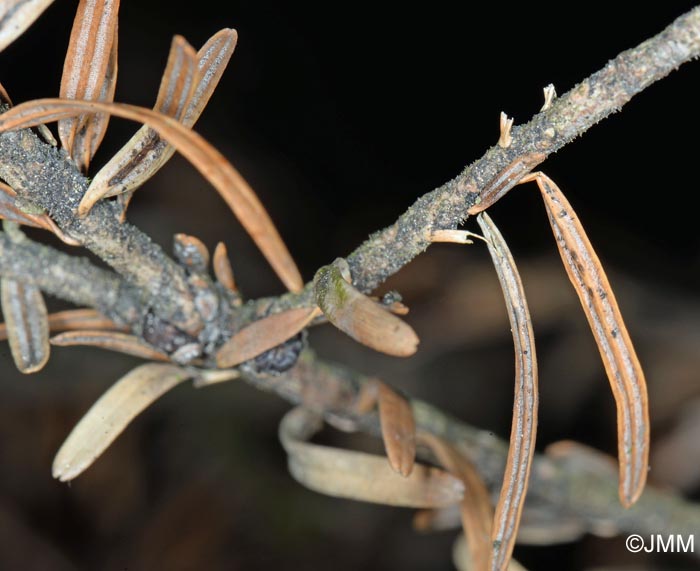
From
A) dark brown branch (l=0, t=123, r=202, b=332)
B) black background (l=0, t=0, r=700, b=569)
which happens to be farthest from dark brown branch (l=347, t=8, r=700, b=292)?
black background (l=0, t=0, r=700, b=569)

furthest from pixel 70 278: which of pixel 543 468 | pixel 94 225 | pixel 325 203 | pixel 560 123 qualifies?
pixel 325 203

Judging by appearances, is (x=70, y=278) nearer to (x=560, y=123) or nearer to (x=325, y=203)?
(x=560, y=123)

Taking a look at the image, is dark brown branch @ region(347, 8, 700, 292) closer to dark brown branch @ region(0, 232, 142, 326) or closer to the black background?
dark brown branch @ region(0, 232, 142, 326)

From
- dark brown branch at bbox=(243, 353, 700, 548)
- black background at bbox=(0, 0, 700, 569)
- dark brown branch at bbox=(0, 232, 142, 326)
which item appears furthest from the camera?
black background at bbox=(0, 0, 700, 569)

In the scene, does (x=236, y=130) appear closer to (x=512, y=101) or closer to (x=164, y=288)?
(x=512, y=101)

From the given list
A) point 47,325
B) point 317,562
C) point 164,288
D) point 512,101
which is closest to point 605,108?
point 164,288

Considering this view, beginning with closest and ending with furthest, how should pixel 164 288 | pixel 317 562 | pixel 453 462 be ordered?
pixel 164 288 → pixel 453 462 → pixel 317 562

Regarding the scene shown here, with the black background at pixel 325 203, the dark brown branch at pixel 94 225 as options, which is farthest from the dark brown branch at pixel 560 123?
the black background at pixel 325 203

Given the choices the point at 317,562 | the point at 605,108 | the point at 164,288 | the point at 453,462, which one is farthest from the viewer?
Answer: the point at 317,562
